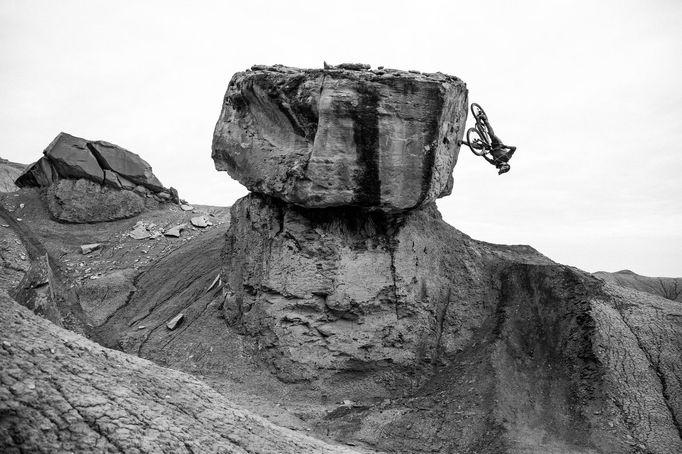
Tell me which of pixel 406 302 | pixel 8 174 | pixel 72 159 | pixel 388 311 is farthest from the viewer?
pixel 8 174

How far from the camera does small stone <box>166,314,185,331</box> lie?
18016 millimetres

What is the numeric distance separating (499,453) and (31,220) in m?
19.8

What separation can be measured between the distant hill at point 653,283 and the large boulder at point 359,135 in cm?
1612

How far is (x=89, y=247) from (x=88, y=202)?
2.62m

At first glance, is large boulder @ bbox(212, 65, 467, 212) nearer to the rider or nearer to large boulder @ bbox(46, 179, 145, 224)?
the rider

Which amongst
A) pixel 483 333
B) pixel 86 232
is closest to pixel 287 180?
pixel 483 333

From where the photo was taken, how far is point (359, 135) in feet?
49.6

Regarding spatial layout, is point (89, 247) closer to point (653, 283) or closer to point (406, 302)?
point (406, 302)

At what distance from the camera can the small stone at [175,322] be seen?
18.0m

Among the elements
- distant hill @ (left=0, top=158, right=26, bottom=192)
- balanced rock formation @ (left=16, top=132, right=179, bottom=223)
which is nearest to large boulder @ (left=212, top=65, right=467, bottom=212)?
balanced rock formation @ (left=16, top=132, right=179, bottom=223)

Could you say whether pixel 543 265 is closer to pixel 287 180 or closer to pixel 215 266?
pixel 287 180

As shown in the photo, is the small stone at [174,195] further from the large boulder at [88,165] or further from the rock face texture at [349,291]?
the rock face texture at [349,291]

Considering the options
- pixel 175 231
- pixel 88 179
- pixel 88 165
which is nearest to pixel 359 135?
pixel 175 231

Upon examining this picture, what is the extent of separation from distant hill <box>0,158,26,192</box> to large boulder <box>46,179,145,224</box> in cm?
352
